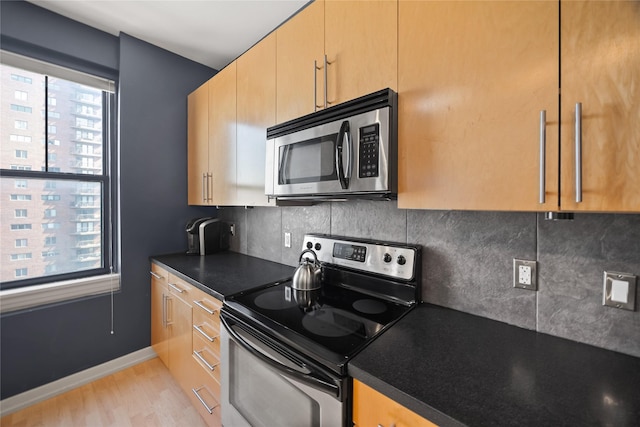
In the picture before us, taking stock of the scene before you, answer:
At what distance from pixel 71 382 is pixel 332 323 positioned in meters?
Answer: 2.19

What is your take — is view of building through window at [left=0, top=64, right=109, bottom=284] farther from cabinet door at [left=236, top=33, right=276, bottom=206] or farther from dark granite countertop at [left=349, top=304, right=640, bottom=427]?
dark granite countertop at [left=349, top=304, right=640, bottom=427]

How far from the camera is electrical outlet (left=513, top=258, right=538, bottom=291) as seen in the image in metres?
0.98

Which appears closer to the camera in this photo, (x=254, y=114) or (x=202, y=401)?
(x=202, y=401)

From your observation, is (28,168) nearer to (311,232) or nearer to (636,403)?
(311,232)

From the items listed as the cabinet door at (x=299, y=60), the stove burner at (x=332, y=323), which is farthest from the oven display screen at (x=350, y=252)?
the cabinet door at (x=299, y=60)

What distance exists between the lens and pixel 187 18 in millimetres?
1980

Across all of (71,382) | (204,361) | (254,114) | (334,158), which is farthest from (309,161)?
(71,382)

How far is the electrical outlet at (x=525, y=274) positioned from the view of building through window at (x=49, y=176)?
2794 mm

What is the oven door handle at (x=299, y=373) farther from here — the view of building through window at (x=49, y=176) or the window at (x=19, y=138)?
the window at (x=19, y=138)

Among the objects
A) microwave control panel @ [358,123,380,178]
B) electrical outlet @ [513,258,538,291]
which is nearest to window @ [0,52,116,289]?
microwave control panel @ [358,123,380,178]

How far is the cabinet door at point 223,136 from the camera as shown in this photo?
1935 millimetres

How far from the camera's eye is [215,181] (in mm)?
2158

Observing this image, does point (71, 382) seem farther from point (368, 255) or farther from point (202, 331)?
point (368, 255)

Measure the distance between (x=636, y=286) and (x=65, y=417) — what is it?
9.56 ft
